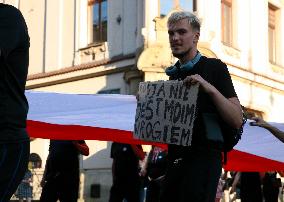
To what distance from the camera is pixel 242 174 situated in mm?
9547

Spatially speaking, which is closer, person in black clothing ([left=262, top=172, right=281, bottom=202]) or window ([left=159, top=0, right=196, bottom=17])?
person in black clothing ([left=262, top=172, right=281, bottom=202])

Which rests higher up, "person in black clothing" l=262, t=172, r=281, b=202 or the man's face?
the man's face

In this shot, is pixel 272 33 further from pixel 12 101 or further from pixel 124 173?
pixel 12 101

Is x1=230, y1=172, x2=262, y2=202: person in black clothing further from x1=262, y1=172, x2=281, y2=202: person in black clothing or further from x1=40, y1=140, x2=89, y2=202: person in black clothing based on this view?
x1=40, y1=140, x2=89, y2=202: person in black clothing

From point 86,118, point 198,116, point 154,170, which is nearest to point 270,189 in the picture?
point 154,170

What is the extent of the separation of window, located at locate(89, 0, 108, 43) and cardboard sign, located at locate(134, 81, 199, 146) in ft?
54.0

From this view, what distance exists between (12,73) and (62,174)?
17.7 ft

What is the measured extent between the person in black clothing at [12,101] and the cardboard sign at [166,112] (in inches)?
40.4

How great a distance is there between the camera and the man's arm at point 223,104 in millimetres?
3551

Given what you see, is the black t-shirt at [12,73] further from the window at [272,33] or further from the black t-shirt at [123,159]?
the window at [272,33]

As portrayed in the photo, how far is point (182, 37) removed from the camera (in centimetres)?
383

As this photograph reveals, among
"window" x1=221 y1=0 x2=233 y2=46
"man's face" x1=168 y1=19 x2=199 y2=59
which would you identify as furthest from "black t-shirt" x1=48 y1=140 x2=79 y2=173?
"window" x1=221 y1=0 x2=233 y2=46

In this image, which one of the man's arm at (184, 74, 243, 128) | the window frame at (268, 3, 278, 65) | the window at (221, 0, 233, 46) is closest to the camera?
the man's arm at (184, 74, 243, 128)

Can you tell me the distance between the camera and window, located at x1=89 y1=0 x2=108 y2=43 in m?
20.6
